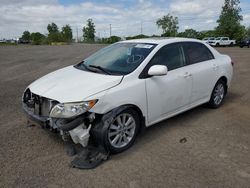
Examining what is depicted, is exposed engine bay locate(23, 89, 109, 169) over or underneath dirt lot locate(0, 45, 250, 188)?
over

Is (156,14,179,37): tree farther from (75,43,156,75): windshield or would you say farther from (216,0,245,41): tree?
(75,43,156,75): windshield

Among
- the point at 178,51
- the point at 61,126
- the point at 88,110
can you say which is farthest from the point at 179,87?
the point at 61,126

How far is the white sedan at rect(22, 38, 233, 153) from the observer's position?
332 cm

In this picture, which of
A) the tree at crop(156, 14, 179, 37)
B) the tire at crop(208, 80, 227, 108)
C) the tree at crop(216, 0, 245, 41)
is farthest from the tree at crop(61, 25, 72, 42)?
the tire at crop(208, 80, 227, 108)

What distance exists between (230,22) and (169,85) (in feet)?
156

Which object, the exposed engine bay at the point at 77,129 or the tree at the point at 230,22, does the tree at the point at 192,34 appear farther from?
the exposed engine bay at the point at 77,129

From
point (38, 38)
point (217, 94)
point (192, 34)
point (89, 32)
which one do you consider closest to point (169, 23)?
Answer: point (192, 34)

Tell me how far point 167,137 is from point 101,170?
4.50 feet

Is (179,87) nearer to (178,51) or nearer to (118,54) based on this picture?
(178,51)

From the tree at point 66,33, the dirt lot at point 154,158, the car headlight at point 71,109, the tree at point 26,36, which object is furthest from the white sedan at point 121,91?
the tree at point 26,36

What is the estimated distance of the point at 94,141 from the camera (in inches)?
137

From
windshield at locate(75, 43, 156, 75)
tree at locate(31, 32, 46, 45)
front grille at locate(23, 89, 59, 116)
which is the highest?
tree at locate(31, 32, 46, 45)

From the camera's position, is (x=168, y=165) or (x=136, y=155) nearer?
(x=168, y=165)

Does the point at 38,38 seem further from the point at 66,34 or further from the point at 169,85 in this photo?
the point at 169,85
